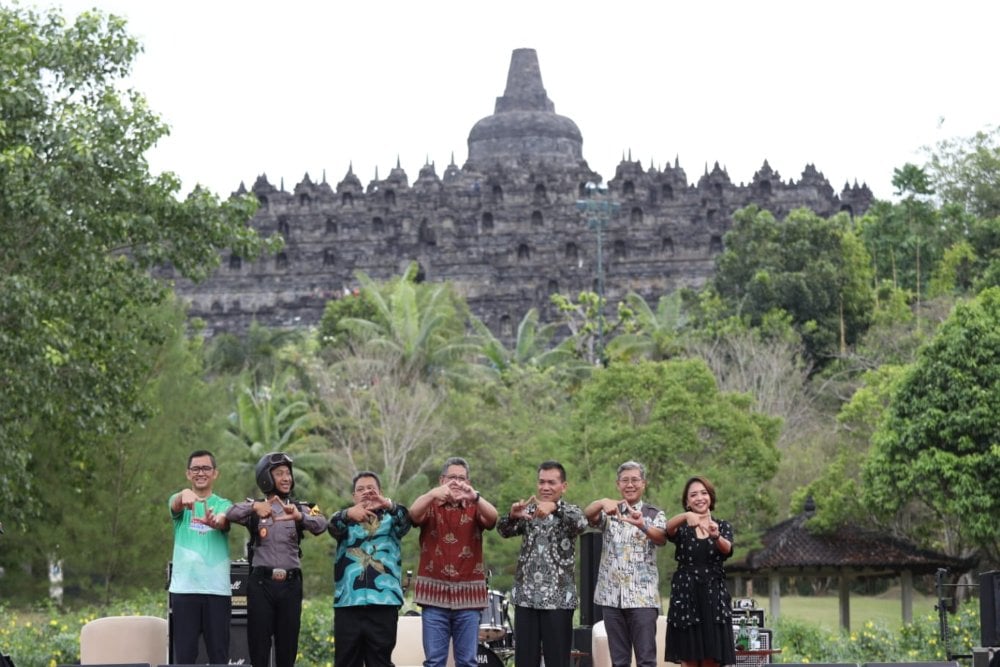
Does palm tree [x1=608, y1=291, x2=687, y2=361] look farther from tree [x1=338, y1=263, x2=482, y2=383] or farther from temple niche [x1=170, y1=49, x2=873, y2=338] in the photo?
temple niche [x1=170, y1=49, x2=873, y2=338]

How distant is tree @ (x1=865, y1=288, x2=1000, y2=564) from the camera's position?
92.4 ft

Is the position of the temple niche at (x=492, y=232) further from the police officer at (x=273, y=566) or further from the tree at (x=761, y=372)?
the police officer at (x=273, y=566)

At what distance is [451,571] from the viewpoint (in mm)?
10641

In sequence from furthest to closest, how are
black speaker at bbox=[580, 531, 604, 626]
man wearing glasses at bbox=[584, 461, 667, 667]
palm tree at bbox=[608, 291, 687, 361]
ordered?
palm tree at bbox=[608, 291, 687, 361] → black speaker at bbox=[580, 531, 604, 626] → man wearing glasses at bbox=[584, 461, 667, 667]

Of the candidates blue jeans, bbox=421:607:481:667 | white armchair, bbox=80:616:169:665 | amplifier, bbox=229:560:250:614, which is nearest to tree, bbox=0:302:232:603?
amplifier, bbox=229:560:250:614

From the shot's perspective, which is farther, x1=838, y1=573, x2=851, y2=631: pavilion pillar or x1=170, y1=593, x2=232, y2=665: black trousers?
x1=838, y1=573, x2=851, y2=631: pavilion pillar

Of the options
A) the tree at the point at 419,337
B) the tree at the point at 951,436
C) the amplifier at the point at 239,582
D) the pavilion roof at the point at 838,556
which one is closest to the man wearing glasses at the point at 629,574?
the amplifier at the point at 239,582

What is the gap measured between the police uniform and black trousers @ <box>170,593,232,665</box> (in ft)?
0.74

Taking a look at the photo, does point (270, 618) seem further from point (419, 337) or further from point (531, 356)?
point (531, 356)

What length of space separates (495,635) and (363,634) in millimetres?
3767

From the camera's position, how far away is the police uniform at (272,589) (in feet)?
35.0

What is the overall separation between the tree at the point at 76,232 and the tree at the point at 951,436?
11.7 metres

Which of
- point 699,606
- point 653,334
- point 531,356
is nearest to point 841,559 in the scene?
point 699,606

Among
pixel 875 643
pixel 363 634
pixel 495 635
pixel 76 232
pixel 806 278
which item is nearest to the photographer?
pixel 363 634
